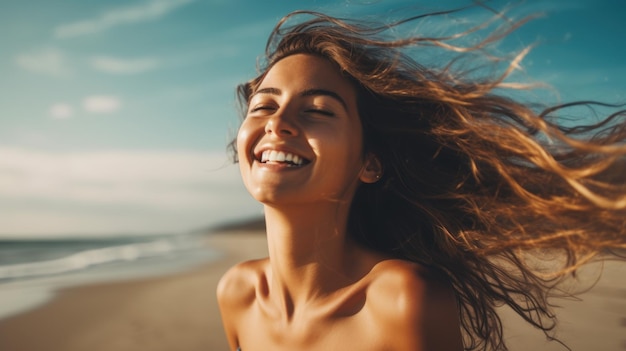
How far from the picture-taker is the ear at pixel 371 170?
9.16 feet

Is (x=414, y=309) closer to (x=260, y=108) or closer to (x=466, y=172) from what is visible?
(x=466, y=172)

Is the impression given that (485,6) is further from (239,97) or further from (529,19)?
(239,97)

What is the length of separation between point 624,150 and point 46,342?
5688 mm

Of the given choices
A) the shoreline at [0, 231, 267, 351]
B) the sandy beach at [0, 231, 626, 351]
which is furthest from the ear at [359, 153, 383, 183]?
the shoreline at [0, 231, 267, 351]

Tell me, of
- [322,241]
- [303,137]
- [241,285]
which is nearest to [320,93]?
[303,137]

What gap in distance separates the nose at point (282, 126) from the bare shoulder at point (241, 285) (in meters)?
1.15

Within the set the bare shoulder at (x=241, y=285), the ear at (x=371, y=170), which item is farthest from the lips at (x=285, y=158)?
the bare shoulder at (x=241, y=285)

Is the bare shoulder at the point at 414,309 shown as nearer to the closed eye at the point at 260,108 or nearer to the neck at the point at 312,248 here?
the neck at the point at 312,248

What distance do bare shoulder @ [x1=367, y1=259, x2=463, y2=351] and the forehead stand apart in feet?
3.14

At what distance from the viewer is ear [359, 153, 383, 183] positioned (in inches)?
110

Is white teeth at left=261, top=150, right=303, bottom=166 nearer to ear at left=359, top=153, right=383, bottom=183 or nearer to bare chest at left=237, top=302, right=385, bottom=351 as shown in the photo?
ear at left=359, top=153, right=383, bottom=183

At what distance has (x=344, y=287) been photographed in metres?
2.68

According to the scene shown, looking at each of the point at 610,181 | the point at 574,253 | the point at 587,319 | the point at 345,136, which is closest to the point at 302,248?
the point at 345,136

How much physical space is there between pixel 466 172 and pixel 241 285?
1587 mm
